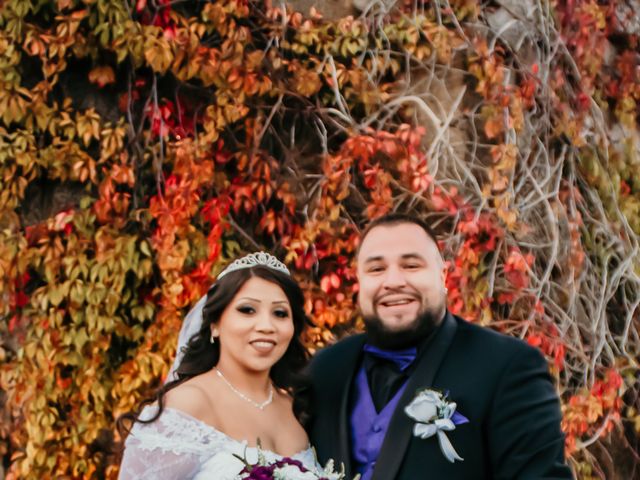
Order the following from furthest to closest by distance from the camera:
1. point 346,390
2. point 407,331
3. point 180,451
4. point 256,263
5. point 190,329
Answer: point 190,329 < point 256,263 < point 346,390 < point 407,331 < point 180,451

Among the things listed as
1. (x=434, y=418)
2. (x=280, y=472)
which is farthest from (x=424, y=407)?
(x=280, y=472)

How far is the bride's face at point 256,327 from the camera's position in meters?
3.75

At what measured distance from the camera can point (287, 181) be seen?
600 cm

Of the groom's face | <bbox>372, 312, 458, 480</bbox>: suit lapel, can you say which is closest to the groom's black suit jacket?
<bbox>372, 312, 458, 480</bbox>: suit lapel

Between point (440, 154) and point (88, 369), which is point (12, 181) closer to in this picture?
point (88, 369)

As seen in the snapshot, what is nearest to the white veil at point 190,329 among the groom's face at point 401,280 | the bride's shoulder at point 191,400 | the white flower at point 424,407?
the bride's shoulder at point 191,400

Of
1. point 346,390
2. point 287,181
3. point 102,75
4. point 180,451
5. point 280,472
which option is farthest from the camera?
point 287,181

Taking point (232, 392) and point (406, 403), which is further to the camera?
point (232, 392)

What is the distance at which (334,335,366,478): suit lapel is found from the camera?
362 centimetres

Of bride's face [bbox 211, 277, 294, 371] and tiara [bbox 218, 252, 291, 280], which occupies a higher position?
tiara [bbox 218, 252, 291, 280]

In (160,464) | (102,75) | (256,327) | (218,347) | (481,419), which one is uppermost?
(102,75)

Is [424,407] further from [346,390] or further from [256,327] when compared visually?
[256,327]

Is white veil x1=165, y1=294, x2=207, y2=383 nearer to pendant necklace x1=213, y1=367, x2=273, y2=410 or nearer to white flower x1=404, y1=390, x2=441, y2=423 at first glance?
pendant necklace x1=213, y1=367, x2=273, y2=410

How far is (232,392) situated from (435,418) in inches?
31.6
